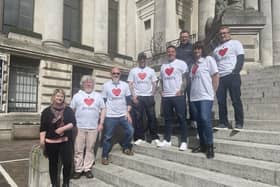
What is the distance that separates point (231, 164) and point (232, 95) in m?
1.66

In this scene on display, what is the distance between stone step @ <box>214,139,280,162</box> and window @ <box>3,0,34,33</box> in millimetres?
17678

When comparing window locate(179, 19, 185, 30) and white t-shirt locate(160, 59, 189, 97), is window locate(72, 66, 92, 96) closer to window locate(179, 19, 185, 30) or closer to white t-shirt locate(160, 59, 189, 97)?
window locate(179, 19, 185, 30)

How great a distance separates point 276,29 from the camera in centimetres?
1933

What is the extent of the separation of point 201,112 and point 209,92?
0.36 metres

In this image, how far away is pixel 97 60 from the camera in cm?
2241

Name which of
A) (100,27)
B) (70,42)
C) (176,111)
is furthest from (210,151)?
(100,27)

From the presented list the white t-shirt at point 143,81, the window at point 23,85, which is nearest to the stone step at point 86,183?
the white t-shirt at point 143,81

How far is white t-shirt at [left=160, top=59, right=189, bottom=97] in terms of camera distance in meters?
5.43

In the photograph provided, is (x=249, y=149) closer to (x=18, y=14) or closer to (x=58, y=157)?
(x=58, y=157)

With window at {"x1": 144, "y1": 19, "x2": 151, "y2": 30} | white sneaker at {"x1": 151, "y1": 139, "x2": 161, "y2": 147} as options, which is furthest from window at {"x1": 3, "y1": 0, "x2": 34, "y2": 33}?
white sneaker at {"x1": 151, "y1": 139, "x2": 161, "y2": 147}

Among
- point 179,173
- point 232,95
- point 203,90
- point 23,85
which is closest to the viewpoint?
point 179,173

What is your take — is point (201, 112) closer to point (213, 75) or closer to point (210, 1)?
point (213, 75)

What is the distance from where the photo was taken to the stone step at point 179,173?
3723mm

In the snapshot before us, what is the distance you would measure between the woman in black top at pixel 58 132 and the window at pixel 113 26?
22.4 m
